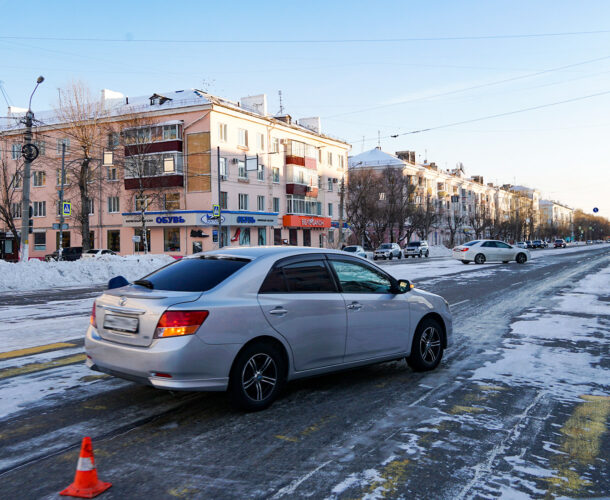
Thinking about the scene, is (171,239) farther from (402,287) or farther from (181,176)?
(402,287)

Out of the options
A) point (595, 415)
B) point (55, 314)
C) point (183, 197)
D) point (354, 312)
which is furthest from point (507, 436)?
point (183, 197)

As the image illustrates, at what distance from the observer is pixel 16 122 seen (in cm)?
5056

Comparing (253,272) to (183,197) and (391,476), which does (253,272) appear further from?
(183,197)

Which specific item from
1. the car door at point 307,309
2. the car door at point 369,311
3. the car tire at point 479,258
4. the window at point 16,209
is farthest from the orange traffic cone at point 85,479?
the window at point 16,209

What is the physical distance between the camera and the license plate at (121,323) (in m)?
4.59

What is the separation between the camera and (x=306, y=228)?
55.3 metres

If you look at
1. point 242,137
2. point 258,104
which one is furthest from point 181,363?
point 258,104

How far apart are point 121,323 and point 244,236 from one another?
43017 mm

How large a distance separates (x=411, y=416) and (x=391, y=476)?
4.06 ft

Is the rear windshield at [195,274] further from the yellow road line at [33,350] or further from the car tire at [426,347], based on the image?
the yellow road line at [33,350]

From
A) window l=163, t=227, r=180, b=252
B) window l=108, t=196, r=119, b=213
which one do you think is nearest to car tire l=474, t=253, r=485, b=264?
window l=163, t=227, r=180, b=252

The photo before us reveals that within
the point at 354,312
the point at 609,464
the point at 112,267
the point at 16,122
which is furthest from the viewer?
the point at 16,122

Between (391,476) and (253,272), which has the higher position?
(253,272)

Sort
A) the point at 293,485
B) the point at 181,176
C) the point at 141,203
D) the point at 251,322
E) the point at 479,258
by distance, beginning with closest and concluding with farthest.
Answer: the point at 293,485, the point at 251,322, the point at 479,258, the point at 141,203, the point at 181,176
